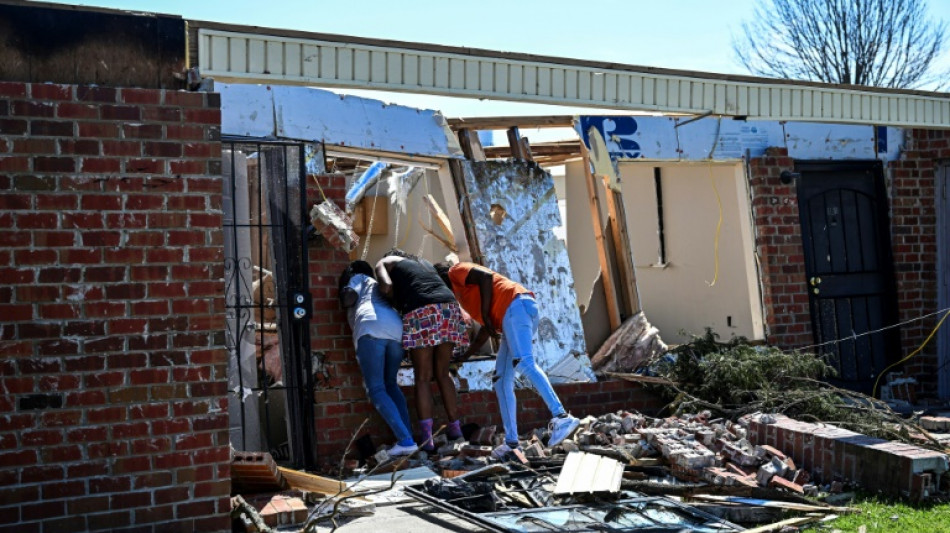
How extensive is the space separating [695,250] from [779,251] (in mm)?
1510

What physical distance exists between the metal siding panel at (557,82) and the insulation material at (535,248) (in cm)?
95

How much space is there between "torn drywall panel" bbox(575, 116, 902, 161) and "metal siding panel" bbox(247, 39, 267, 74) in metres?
3.57

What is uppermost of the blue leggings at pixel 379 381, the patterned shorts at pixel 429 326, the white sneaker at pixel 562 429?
the patterned shorts at pixel 429 326

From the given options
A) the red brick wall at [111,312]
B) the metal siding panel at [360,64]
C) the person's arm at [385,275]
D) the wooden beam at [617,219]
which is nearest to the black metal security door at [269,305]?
the person's arm at [385,275]

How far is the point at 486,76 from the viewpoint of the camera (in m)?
9.12

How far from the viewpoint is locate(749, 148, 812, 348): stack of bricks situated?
11.2 meters

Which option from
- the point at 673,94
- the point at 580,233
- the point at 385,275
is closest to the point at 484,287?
the point at 385,275

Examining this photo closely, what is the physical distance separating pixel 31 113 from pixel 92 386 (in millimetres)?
1369

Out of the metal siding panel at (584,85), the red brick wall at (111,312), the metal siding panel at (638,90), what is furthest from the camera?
the metal siding panel at (638,90)

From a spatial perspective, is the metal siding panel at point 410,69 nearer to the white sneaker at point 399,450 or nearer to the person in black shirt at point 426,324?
the person in black shirt at point 426,324

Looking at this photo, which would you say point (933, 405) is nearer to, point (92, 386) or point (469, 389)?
point (469, 389)

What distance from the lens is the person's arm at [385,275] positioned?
8.62 m

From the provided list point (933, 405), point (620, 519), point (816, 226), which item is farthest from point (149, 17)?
point (933, 405)

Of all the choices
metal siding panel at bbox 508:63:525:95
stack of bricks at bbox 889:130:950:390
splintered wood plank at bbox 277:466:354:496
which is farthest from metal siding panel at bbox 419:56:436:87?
stack of bricks at bbox 889:130:950:390
